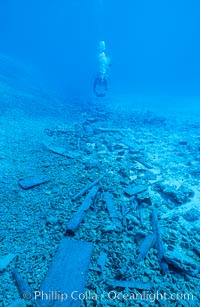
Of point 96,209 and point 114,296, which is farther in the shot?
point 96,209

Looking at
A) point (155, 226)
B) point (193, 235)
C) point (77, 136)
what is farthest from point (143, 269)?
point (77, 136)

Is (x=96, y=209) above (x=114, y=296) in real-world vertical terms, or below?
above

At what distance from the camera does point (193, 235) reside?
4586 millimetres

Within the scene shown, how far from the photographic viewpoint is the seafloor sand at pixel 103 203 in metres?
3.45

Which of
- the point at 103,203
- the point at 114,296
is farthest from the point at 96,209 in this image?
the point at 114,296

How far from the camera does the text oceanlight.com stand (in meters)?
3.03

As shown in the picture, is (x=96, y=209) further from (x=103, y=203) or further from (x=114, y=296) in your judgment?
(x=114, y=296)

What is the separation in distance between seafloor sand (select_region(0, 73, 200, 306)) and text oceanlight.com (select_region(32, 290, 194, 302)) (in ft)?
0.15

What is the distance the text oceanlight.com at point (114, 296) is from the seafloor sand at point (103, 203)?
0.15 ft

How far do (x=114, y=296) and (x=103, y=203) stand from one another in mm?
2090

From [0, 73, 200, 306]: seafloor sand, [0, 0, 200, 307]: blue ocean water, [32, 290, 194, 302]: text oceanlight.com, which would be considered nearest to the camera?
[32, 290, 194, 302]: text oceanlight.com

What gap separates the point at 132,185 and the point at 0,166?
3.72 m

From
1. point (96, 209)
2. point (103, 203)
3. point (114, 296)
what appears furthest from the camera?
point (103, 203)

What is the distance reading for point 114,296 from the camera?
3150 millimetres
